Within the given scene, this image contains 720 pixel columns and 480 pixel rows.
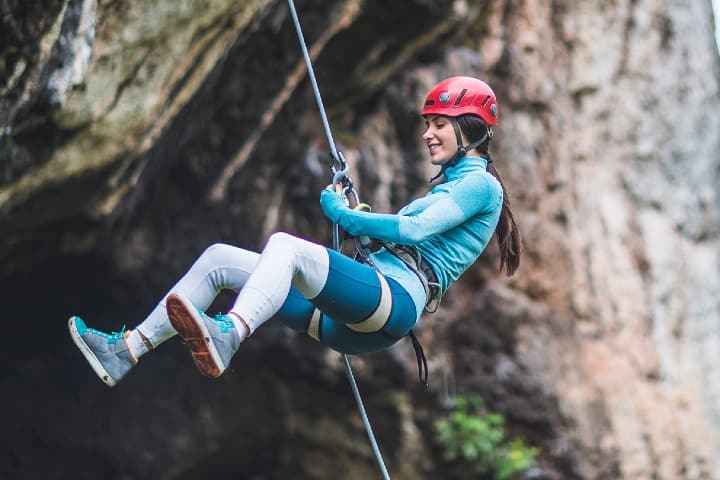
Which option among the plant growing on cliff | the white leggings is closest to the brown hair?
the white leggings

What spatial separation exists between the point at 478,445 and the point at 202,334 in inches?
221

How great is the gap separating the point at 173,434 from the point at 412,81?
13.6 feet

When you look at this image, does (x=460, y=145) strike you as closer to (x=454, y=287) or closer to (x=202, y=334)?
(x=202, y=334)

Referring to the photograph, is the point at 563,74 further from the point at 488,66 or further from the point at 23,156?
the point at 23,156

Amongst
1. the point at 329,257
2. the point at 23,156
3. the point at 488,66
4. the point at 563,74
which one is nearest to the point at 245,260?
the point at 329,257

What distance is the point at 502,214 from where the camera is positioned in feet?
14.5

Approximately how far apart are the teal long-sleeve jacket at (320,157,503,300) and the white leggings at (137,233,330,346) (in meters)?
0.21

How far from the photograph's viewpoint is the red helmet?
4.07m

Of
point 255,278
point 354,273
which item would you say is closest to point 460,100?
point 354,273

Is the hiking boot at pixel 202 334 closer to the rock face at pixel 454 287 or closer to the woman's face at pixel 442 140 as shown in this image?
the woman's face at pixel 442 140

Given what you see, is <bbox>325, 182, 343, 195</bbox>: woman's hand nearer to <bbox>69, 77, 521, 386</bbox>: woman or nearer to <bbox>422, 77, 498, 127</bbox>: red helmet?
<bbox>69, 77, 521, 386</bbox>: woman

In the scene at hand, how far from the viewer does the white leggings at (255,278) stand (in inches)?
137

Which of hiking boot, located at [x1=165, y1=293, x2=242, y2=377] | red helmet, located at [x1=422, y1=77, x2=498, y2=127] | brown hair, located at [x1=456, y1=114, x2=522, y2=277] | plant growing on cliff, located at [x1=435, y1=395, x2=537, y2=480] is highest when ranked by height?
hiking boot, located at [x1=165, y1=293, x2=242, y2=377]

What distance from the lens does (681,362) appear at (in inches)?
364
